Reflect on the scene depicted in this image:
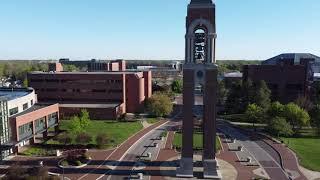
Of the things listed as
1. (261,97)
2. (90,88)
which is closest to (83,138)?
(90,88)

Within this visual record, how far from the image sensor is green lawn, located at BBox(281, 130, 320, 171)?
173ft

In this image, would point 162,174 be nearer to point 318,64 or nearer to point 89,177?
point 89,177

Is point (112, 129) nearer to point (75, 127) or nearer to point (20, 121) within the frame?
point (75, 127)

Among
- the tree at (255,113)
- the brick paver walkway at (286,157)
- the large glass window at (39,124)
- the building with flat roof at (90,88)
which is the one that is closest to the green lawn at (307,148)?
the brick paver walkway at (286,157)

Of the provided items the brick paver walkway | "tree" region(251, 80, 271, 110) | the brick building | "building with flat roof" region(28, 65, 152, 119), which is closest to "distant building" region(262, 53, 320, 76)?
the brick building

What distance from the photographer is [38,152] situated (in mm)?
57719

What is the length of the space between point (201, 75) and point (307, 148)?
95.5 ft

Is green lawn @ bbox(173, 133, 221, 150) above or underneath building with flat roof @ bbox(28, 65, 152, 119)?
underneath

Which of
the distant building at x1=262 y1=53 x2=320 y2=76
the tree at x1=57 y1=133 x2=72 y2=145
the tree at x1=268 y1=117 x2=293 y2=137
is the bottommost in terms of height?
the tree at x1=57 y1=133 x2=72 y2=145

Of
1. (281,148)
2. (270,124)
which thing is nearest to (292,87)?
(270,124)

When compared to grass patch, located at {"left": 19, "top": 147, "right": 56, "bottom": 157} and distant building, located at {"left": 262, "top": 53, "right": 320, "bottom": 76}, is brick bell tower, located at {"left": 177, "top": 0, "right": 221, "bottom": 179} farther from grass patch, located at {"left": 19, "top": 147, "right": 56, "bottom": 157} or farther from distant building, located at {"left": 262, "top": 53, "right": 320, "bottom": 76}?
distant building, located at {"left": 262, "top": 53, "right": 320, "bottom": 76}

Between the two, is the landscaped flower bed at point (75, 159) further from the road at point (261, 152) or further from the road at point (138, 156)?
the road at point (261, 152)

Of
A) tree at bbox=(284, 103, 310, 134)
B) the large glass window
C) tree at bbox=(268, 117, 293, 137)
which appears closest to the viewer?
the large glass window

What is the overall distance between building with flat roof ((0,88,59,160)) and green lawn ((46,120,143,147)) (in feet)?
12.2
